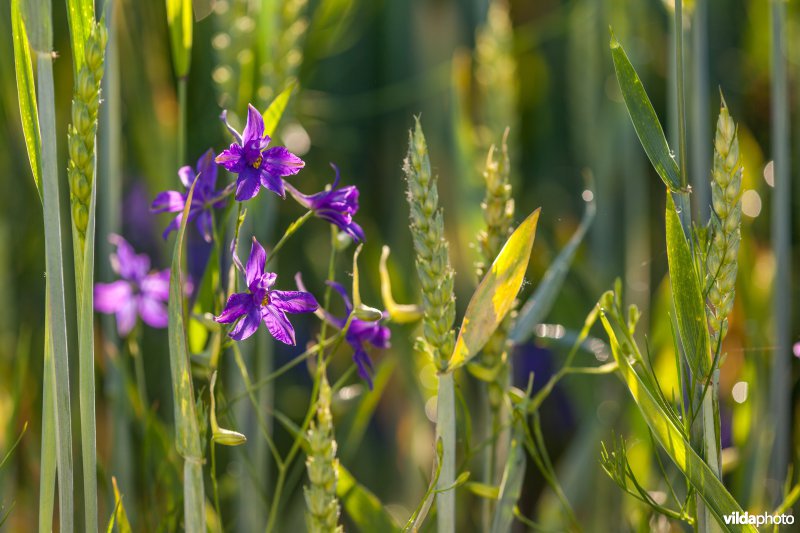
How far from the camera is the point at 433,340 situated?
419 millimetres

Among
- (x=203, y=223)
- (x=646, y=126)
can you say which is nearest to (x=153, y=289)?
(x=203, y=223)

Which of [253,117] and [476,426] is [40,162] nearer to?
[253,117]

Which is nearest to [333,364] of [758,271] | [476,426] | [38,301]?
[476,426]

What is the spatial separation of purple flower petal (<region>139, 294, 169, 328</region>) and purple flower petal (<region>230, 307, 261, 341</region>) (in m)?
0.28

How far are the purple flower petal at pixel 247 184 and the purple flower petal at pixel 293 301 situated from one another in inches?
2.0

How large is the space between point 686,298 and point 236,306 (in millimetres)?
213

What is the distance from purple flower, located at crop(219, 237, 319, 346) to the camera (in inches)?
16.0

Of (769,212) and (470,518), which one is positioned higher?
(769,212)

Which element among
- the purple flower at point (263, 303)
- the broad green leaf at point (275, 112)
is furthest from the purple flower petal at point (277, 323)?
the broad green leaf at point (275, 112)

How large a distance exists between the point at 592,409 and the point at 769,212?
414mm

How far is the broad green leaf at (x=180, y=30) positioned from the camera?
47cm

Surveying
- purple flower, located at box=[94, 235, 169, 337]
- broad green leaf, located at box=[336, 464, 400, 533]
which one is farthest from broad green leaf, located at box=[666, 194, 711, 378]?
purple flower, located at box=[94, 235, 169, 337]

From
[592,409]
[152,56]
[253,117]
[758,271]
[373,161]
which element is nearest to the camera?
[253,117]

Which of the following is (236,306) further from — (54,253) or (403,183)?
(403,183)
